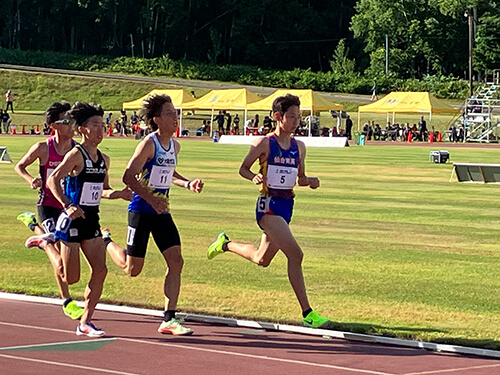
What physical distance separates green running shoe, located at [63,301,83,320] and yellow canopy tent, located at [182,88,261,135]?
190 feet

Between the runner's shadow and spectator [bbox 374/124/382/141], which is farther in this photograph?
spectator [bbox 374/124/382/141]

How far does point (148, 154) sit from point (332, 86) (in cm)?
9526

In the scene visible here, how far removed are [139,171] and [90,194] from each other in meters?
0.49

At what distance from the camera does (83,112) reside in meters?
9.86

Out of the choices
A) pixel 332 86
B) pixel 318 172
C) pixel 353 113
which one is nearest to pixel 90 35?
pixel 332 86

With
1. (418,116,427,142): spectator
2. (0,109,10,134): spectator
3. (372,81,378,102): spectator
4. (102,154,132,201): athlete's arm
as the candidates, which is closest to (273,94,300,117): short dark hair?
(102,154,132,201): athlete's arm

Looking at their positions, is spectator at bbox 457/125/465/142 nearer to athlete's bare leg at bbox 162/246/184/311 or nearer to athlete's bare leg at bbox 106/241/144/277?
athlete's bare leg at bbox 106/241/144/277

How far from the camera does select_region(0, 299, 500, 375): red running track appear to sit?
327 inches

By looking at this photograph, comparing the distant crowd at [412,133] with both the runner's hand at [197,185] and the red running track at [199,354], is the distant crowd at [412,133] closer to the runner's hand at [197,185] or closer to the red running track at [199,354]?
the runner's hand at [197,185]

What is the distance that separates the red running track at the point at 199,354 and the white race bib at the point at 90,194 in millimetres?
1175

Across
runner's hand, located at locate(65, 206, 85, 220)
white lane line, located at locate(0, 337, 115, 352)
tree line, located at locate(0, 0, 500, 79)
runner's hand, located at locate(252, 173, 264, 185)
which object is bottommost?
white lane line, located at locate(0, 337, 115, 352)

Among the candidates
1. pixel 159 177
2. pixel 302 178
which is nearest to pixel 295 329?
pixel 302 178

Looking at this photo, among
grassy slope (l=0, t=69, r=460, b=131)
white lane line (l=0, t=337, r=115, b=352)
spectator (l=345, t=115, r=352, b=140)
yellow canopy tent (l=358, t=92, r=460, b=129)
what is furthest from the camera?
grassy slope (l=0, t=69, r=460, b=131)

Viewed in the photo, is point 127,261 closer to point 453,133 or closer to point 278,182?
point 278,182
